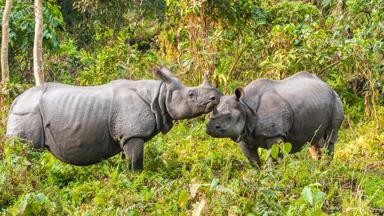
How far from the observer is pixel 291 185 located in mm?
6633

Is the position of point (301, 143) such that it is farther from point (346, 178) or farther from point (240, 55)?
point (240, 55)

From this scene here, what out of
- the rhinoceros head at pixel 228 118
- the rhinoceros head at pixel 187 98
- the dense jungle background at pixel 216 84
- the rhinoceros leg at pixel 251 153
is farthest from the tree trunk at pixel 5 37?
the rhinoceros head at pixel 228 118

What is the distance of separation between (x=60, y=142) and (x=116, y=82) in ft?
2.87

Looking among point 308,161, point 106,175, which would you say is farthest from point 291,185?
point 106,175

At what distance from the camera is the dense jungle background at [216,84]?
19.8 feet

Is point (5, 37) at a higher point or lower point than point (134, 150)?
higher

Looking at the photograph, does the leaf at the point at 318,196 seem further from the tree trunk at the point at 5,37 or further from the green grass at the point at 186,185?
the tree trunk at the point at 5,37

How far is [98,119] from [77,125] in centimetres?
21

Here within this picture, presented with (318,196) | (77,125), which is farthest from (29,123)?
(318,196)

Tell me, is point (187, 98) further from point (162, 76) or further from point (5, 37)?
point (5, 37)

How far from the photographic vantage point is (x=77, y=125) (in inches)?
279

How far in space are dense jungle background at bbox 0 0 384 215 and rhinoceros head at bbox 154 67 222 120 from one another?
0.64m

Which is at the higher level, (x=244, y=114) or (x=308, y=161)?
(x=244, y=114)

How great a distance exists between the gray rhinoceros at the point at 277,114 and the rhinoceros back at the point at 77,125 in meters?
1.07
